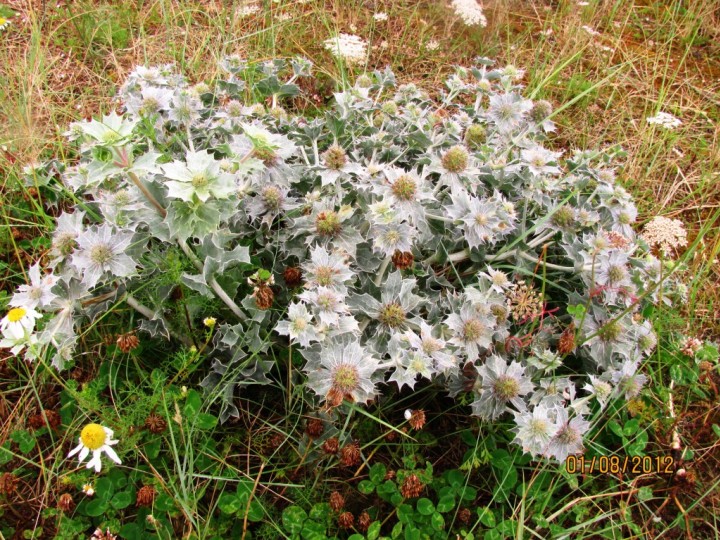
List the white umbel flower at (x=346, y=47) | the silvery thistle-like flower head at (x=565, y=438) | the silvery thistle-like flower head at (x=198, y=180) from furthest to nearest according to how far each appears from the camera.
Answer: the white umbel flower at (x=346, y=47), the silvery thistle-like flower head at (x=565, y=438), the silvery thistle-like flower head at (x=198, y=180)

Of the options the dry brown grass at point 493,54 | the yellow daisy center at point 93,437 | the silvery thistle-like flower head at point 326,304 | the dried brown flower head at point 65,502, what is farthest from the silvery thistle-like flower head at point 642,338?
the dried brown flower head at point 65,502

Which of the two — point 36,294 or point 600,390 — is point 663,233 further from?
point 36,294

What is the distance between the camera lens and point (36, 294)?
1.91 metres

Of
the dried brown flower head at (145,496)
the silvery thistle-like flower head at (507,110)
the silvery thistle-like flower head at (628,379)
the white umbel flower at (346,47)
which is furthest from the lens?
the white umbel flower at (346,47)

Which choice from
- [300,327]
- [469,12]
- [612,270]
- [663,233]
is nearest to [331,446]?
[300,327]

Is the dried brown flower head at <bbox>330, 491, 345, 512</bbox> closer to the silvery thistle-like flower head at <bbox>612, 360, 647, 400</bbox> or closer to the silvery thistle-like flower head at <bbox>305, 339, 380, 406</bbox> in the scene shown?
the silvery thistle-like flower head at <bbox>305, 339, 380, 406</bbox>

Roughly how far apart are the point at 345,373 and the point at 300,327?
0.22m

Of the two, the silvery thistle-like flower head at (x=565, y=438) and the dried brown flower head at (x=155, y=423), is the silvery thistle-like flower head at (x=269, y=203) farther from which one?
→ the silvery thistle-like flower head at (x=565, y=438)

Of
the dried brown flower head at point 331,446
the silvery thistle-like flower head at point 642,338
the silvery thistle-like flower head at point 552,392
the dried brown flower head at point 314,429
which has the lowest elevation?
the dried brown flower head at point 314,429

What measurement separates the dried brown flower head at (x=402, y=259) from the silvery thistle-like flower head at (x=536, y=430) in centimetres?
69

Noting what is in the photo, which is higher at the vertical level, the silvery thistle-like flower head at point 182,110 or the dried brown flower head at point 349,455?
the silvery thistle-like flower head at point 182,110

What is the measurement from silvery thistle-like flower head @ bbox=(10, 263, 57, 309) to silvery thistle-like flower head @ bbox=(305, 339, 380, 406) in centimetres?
94

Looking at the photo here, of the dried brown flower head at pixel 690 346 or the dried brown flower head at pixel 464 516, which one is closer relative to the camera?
the dried brown flower head at pixel 464 516

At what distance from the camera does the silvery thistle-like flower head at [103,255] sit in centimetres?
184
